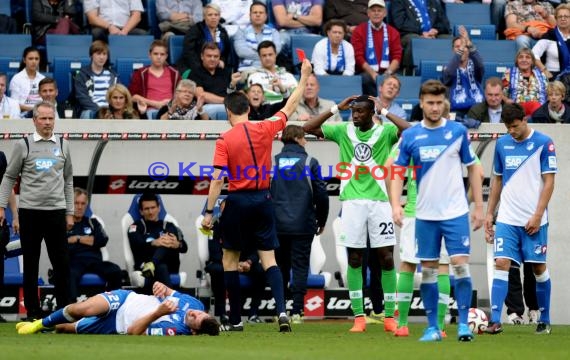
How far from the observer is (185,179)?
50.8 ft

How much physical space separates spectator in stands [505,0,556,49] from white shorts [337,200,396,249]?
7713 millimetres

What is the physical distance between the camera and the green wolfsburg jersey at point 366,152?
12.0 meters

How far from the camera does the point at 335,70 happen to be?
1764cm

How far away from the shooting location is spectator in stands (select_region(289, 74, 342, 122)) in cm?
1570

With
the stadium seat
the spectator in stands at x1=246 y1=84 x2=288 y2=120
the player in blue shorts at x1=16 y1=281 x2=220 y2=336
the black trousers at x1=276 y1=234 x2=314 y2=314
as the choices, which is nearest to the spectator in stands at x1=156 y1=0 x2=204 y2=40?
the spectator in stands at x1=246 y1=84 x2=288 y2=120

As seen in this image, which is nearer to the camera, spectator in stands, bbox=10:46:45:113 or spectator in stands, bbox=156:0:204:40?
spectator in stands, bbox=10:46:45:113

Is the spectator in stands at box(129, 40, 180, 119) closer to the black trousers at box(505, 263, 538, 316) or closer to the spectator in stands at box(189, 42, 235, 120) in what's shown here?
the spectator in stands at box(189, 42, 235, 120)

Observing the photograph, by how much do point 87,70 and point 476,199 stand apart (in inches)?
299

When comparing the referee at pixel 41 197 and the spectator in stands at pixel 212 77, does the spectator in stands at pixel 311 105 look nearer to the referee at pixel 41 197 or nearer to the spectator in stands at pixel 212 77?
the spectator in stands at pixel 212 77

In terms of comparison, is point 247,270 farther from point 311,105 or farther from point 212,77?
point 212,77

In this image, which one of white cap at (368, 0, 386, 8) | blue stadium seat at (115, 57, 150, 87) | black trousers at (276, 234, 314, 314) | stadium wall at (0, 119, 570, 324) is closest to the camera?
black trousers at (276, 234, 314, 314)

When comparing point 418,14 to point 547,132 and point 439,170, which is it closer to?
point 547,132

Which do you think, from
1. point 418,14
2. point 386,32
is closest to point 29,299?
point 386,32

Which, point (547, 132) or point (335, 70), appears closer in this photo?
point (547, 132)
